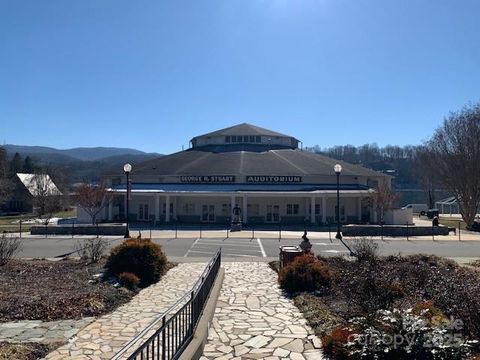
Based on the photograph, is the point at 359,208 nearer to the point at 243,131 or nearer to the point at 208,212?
the point at 208,212

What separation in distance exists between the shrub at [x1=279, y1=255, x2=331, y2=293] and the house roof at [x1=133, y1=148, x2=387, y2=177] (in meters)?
39.3

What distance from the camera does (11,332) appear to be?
8.91 metres

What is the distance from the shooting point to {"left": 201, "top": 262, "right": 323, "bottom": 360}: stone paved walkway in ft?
25.8

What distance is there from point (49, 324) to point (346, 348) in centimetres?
607

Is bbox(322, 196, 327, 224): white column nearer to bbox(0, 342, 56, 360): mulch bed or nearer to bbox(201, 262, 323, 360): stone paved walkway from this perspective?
bbox(201, 262, 323, 360): stone paved walkway

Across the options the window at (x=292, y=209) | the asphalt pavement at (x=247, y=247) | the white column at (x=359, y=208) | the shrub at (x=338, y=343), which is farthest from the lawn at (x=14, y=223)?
the shrub at (x=338, y=343)

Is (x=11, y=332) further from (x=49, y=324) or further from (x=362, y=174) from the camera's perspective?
(x=362, y=174)

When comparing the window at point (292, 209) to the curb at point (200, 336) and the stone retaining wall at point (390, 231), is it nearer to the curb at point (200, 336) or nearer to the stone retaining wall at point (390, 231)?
the stone retaining wall at point (390, 231)

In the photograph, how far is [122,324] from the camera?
31.5 ft

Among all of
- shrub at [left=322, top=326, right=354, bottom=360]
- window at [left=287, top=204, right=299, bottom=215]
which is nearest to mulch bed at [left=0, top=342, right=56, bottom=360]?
shrub at [left=322, top=326, right=354, bottom=360]

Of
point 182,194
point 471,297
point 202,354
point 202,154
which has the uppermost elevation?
point 202,154

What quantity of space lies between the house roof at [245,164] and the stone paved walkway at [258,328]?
131 feet

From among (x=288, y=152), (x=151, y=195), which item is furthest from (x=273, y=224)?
(x=288, y=152)

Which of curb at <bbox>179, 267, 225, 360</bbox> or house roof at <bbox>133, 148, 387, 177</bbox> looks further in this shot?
house roof at <bbox>133, 148, 387, 177</bbox>
